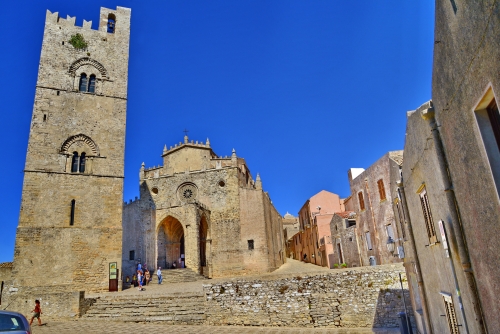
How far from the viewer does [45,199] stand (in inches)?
766

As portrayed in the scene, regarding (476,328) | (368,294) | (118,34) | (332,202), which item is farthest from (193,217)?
(476,328)

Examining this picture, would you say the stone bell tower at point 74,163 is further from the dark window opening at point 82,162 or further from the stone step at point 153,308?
the stone step at point 153,308

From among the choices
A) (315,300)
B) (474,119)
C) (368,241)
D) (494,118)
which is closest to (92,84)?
(315,300)

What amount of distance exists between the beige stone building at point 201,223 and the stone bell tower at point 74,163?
7.03 metres

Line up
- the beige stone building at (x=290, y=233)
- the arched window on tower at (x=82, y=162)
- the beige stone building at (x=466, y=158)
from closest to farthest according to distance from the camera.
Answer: the beige stone building at (x=466, y=158)
the arched window on tower at (x=82, y=162)
the beige stone building at (x=290, y=233)

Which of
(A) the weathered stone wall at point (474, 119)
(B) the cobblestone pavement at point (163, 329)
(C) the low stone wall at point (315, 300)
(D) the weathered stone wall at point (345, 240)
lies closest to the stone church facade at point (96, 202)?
(B) the cobblestone pavement at point (163, 329)

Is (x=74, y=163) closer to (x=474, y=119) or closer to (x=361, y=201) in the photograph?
(x=361, y=201)

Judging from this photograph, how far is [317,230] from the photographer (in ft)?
109

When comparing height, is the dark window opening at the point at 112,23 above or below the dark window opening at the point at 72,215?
above

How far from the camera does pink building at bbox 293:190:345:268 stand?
102ft

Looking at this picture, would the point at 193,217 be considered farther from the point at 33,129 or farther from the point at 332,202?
the point at 332,202

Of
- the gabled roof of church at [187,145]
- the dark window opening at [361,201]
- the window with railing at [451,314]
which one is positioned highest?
the gabled roof of church at [187,145]

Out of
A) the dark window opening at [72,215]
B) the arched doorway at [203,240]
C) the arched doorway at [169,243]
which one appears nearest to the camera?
the dark window opening at [72,215]

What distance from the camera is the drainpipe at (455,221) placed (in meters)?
3.75
